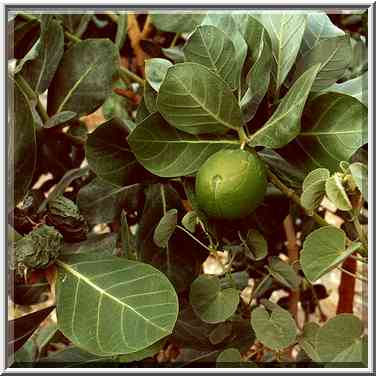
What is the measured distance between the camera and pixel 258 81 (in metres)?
0.63

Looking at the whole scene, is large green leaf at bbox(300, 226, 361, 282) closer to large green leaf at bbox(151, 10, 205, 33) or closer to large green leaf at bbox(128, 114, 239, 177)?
large green leaf at bbox(128, 114, 239, 177)

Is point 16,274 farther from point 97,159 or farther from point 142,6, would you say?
point 142,6

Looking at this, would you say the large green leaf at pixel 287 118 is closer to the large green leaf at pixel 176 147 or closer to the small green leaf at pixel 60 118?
the large green leaf at pixel 176 147

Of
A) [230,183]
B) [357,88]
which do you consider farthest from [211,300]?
[357,88]

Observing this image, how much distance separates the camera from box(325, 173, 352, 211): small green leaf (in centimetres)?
55

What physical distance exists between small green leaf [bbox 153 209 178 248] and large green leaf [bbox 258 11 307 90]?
18 centimetres

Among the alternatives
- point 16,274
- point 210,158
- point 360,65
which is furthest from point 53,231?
point 360,65

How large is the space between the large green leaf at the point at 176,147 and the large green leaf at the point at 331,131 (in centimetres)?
8

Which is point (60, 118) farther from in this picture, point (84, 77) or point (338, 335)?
point (338, 335)

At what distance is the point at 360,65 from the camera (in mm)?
1073

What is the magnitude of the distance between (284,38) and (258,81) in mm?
66

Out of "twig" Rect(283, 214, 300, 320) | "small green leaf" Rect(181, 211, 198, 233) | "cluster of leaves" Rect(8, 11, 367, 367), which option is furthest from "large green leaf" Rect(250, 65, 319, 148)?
"twig" Rect(283, 214, 300, 320)

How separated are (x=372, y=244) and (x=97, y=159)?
0.34m

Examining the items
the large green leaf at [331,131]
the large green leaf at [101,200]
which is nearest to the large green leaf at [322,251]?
the large green leaf at [331,131]
